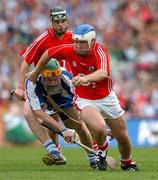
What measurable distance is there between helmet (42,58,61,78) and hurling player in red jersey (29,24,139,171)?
0.22 meters

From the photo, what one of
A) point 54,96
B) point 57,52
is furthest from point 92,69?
point 54,96

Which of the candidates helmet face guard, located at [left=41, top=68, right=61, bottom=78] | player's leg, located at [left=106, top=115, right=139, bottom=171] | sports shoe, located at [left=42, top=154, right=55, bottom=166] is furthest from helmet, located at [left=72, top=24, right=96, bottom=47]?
sports shoe, located at [left=42, top=154, right=55, bottom=166]

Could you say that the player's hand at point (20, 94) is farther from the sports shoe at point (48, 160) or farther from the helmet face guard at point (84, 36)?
the helmet face guard at point (84, 36)

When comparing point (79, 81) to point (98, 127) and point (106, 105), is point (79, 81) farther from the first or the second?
point (106, 105)

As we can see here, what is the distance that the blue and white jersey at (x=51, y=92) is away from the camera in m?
12.3

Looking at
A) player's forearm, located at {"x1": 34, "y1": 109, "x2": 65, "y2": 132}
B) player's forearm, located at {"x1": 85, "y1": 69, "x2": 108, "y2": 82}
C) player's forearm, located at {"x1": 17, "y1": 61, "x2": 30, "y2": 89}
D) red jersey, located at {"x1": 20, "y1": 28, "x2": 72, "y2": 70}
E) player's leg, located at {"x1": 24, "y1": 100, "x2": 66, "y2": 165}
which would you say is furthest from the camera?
red jersey, located at {"x1": 20, "y1": 28, "x2": 72, "y2": 70}

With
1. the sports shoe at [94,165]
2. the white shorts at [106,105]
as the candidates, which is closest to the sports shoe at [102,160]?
the sports shoe at [94,165]

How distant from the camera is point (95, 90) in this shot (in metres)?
11.5

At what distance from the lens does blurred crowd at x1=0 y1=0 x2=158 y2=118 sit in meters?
23.8

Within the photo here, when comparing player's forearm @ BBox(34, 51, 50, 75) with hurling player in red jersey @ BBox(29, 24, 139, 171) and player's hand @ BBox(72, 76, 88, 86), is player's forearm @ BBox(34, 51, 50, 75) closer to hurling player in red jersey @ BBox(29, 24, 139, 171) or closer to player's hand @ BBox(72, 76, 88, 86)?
hurling player in red jersey @ BBox(29, 24, 139, 171)

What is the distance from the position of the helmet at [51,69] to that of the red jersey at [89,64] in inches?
11.5

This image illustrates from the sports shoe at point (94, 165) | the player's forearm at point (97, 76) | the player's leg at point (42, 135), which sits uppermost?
the player's forearm at point (97, 76)
